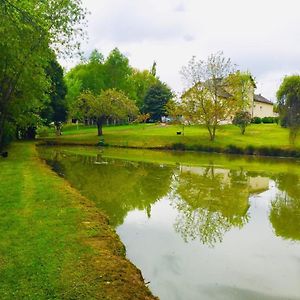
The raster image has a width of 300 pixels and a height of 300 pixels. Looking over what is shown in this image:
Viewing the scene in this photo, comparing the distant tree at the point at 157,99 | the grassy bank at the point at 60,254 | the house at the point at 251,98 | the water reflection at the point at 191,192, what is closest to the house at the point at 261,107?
the house at the point at 251,98

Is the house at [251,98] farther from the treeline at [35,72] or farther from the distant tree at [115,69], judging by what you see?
the distant tree at [115,69]

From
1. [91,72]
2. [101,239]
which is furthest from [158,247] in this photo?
[91,72]

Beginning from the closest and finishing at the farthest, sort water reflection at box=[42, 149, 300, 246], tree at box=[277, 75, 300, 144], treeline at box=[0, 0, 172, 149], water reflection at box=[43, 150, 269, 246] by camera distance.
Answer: water reflection at box=[42, 149, 300, 246] < water reflection at box=[43, 150, 269, 246] < treeline at box=[0, 0, 172, 149] < tree at box=[277, 75, 300, 144]

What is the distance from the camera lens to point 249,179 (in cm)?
2562

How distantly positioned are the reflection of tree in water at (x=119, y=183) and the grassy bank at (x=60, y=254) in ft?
7.83

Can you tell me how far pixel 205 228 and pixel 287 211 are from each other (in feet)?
16.8

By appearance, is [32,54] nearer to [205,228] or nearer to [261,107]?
[205,228]

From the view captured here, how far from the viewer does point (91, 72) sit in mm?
78250

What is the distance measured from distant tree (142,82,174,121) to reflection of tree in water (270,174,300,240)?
53233mm

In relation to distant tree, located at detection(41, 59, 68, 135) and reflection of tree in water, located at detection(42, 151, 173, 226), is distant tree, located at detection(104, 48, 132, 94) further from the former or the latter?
reflection of tree in water, located at detection(42, 151, 173, 226)

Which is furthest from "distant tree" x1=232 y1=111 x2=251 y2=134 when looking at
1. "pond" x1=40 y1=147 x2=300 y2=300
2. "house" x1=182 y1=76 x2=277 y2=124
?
"pond" x1=40 y1=147 x2=300 y2=300

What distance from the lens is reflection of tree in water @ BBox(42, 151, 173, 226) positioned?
16297 mm

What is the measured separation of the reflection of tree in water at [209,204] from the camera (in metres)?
13.2

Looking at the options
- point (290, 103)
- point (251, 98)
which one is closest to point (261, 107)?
point (251, 98)
